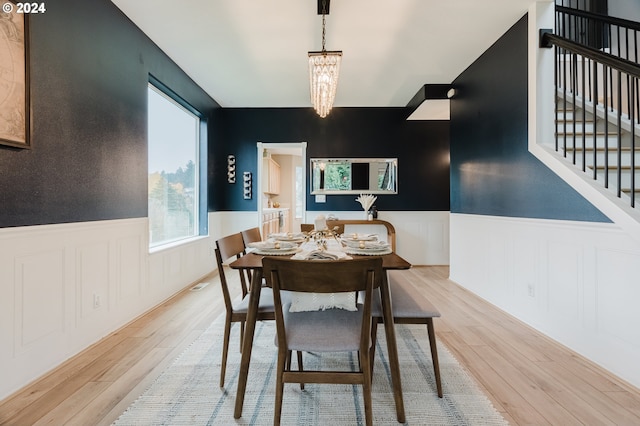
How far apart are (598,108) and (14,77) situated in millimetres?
4477

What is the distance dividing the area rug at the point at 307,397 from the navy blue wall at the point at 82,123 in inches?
50.4

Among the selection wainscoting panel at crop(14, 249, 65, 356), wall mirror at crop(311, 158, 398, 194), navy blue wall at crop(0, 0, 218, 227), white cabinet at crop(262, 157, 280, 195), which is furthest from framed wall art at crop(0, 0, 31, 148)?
white cabinet at crop(262, 157, 280, 195)

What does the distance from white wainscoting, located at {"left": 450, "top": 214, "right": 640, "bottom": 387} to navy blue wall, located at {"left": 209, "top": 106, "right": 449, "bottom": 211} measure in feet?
6.54

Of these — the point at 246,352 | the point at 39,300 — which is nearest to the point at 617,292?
the point at 246,352

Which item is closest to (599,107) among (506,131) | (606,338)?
(506,131)

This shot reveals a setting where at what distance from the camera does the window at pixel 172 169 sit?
11.1 feet

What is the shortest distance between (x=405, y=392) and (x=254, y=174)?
13.9 feet

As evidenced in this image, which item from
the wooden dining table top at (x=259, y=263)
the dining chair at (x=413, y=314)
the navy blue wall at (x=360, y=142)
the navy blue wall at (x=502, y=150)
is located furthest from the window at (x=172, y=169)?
the navy blue wall at (x=502, y=150)

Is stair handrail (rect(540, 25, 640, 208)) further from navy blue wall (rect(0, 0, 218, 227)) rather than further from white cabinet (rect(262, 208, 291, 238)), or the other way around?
white cabinet (rect(262, 208, 291, 238))

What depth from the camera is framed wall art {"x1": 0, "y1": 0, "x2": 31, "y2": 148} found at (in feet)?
5.39

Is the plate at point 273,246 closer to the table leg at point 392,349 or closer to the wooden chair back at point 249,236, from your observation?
the wooden chair back at point 249,236

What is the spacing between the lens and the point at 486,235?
3416mm

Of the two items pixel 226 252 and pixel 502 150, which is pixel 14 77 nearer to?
pixel 226 252

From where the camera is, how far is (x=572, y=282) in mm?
2277
